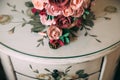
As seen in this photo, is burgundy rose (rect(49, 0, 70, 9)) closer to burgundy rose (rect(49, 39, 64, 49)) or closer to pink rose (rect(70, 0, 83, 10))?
pink rose (rect(70, 0, 83, 10))

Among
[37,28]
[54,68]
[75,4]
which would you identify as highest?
[75,4]

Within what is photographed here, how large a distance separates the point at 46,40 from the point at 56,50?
6cm

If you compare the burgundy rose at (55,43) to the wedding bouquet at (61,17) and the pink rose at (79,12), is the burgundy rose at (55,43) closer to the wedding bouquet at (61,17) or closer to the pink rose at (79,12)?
the wedding bouquet at (61,17)

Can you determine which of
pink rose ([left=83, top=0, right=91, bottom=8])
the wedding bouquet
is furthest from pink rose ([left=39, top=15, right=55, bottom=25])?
pink rose ([left=83, top=0, right=91, bottom=8])

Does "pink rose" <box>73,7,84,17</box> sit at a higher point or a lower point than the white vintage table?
higher

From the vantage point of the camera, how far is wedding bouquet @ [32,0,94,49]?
686mm

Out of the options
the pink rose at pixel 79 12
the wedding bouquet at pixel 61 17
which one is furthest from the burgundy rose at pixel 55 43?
the pink rose at pixel 79 12

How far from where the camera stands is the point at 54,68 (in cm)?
77

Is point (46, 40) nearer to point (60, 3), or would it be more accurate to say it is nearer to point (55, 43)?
point (55, 43)

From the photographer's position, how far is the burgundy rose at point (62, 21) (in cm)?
73

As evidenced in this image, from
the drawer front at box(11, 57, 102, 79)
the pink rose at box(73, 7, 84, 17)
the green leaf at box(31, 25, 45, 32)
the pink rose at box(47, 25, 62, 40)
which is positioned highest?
the pink rose at box(73, 7, 84, 17)

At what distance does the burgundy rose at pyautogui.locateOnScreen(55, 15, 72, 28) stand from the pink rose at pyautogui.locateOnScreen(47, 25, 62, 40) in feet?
0.06

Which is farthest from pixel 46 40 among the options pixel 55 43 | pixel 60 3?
pixel 60 3

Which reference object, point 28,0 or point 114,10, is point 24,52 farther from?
point 114,10
